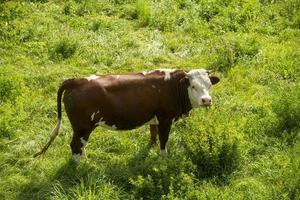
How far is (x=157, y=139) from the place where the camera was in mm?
8867

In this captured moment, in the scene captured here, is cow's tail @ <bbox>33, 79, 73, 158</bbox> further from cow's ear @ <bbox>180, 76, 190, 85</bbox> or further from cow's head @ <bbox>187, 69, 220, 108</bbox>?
cow's head @ <bbox>187, 69, 220, 108</bbox>

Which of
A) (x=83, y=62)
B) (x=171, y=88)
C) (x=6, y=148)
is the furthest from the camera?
(x=83, y=62)

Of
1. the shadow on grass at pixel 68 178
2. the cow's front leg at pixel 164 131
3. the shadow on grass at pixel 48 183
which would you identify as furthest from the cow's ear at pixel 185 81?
the shadow on grass at pixel 48 183

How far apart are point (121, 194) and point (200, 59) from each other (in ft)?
14.4

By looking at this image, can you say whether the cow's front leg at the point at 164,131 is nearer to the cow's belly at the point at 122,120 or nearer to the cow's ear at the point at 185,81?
the cow's belly at the point at 122,120

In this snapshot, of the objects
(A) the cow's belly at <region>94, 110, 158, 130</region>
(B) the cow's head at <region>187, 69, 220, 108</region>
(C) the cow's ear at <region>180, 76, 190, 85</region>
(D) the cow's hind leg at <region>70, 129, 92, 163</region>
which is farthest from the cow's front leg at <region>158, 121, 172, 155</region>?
(D) the cow's hind leg at <region>70, 129, 92, 163</region>

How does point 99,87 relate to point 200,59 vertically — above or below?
above

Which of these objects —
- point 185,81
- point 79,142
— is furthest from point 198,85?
point 79,142

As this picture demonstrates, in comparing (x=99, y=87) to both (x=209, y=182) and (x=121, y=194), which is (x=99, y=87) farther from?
(x=209, y=182)

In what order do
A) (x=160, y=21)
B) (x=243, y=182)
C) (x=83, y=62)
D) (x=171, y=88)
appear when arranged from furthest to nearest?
(x=160, y=21) → (x=83, y=62) → (x=171, y=88) → (x=243, y=182)

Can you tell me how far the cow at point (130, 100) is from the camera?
25.7 feet

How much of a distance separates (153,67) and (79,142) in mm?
3437

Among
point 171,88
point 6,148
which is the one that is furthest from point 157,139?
point 6,148

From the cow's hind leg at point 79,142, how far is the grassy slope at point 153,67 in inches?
7.4
